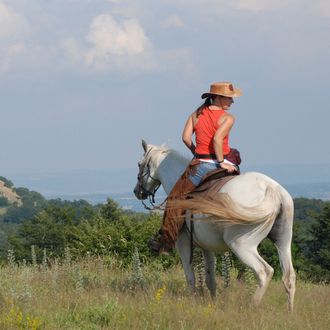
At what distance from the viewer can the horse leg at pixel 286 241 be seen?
8.02 metres

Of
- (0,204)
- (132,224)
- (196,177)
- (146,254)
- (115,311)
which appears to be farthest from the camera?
(0,204)

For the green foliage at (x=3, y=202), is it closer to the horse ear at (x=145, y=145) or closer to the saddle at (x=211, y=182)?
the horse ear at (x=145, y=145)

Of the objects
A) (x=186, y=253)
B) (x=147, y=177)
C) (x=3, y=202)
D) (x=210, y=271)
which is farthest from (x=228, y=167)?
(x=3, y=202)

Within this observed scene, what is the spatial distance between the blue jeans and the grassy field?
1.36 meters

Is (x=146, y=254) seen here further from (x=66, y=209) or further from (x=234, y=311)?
(x=66, y=209)

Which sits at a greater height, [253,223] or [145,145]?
[145,145]

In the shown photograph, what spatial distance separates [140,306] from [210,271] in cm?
158

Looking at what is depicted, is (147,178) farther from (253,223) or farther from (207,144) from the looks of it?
(253,223)

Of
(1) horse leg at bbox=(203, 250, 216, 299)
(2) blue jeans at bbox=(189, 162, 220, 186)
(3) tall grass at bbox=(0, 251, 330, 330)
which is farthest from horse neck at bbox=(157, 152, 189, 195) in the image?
(3) tall grass at bbox=(0, 251, 330, 330)

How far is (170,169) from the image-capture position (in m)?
9.45

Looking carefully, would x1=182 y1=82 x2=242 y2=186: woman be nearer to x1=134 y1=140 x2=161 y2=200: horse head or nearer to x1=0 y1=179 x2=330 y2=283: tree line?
x1=134 y1=140 x2=161 y2=200: horse head

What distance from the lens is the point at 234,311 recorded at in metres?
7.64

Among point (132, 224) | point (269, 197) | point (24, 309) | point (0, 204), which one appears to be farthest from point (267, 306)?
point (0, 204)

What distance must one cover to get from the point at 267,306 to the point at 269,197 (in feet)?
4.48
